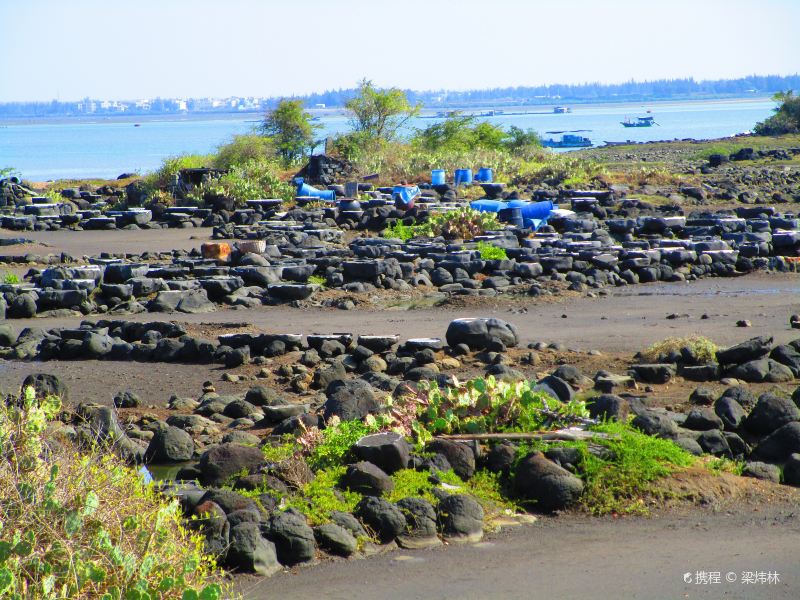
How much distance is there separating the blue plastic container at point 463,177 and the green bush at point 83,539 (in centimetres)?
3141

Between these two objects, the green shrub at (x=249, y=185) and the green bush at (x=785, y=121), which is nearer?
the green shrub at (x=249, y=185)

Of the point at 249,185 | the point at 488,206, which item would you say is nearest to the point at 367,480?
the point at 488,206

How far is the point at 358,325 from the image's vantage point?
1475 centimetres

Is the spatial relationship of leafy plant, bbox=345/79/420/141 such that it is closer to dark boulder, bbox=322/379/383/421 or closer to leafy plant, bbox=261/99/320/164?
leafy plant, bbox=261/99/320/164

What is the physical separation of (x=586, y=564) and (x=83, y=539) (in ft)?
9.39

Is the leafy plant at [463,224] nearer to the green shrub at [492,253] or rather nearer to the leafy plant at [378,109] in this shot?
the green shrub at [492,253]

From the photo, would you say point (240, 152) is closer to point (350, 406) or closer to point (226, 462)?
point (350, 406)

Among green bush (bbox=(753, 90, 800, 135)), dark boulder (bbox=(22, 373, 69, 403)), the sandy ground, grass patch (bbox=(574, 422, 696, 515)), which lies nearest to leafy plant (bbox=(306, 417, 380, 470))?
grass patch (bbox=(574, 422, 696, 515))

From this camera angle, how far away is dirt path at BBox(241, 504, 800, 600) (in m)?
5.73

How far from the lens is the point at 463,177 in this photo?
1432 inches

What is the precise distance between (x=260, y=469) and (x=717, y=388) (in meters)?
4.90

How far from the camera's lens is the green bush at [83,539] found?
4262 millimetres

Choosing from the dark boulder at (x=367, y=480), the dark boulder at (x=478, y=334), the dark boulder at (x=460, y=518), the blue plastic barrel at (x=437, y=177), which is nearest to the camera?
the dark boulder at (x=460, y=518)

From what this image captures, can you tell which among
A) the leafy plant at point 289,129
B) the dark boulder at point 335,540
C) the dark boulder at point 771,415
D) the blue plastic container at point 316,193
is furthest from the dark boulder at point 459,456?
the leafy plant at point 289,129
